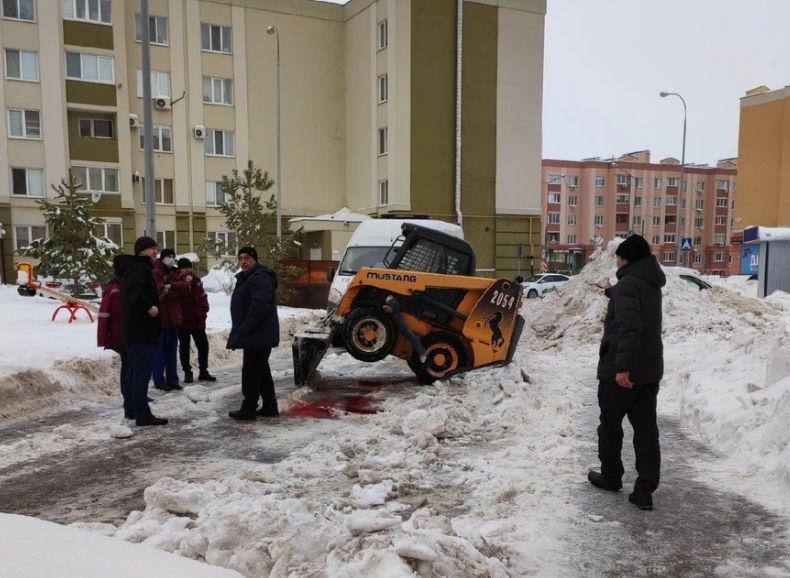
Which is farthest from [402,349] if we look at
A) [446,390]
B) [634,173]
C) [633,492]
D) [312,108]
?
[634,173]

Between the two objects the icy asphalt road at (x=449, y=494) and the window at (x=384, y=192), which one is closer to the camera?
the icy asphalt road at (x=449, y=494)

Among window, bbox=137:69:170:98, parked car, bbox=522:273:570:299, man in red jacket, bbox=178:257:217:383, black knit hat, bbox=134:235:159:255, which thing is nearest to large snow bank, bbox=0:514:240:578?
black knit hat, bbox=134:235:159:255

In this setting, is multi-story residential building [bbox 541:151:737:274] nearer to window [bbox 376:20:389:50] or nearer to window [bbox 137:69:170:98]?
window [bbox 376:20:389:50]

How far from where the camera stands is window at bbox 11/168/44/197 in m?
28.4

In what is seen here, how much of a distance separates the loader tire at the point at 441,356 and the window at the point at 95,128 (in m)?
27.2

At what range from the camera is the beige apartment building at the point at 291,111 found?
93.7ft

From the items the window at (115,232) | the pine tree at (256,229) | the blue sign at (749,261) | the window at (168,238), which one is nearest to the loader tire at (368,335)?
the pine tree at (256,229)

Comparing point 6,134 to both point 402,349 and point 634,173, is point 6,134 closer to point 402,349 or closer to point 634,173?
point 402,349

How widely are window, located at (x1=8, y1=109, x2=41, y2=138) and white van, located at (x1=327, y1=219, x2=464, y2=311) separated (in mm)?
23762

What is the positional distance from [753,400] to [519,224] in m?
28.2

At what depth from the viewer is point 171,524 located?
3568 mm

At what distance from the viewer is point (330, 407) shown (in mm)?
7324

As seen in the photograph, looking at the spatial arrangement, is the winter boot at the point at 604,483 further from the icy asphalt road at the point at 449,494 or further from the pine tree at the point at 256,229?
the pine tree at the point at 256,229

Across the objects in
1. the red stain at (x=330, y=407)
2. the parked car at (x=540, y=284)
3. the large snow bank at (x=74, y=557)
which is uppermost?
the large snow bank at (x=74, y=557)
